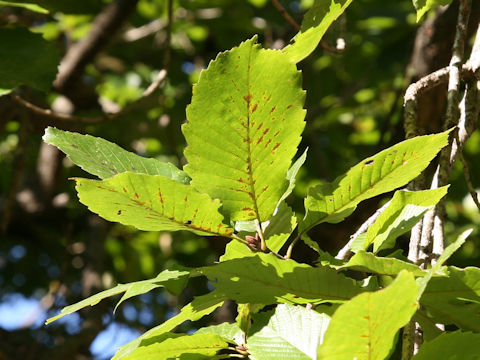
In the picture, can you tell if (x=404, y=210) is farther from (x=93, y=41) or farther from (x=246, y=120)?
(x=93, y=41)

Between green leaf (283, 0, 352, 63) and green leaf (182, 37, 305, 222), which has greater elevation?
green leaf (283, 0, 352, 63)

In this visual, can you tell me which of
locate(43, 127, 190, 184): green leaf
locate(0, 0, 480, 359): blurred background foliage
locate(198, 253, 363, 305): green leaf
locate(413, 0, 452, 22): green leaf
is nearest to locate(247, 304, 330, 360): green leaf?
locate(198, 253, 363, 305): green leaf

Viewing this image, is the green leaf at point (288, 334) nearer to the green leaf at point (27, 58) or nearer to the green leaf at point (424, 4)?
the green leaf at point (424, 4)

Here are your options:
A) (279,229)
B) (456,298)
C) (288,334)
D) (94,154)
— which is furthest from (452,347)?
(94,154)

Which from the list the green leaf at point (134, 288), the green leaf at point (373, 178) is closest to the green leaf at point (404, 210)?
the green leaf at point (373, 178)

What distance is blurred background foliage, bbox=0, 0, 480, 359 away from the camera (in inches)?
100.0

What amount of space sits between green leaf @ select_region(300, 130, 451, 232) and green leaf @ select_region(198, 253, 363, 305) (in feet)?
0.38

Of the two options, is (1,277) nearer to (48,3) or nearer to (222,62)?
(48,3)

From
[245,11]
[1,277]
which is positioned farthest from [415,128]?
[1,277]

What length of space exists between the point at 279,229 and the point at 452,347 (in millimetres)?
266

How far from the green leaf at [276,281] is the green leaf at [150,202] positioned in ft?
0.23

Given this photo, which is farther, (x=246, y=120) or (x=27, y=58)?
(x=27, y=58)

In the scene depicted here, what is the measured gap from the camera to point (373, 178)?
0.73 m

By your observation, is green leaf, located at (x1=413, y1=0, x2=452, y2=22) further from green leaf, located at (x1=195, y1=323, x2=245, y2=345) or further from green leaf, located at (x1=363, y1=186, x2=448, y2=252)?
green leaf, located at (x1=195, y1=323, x2=245, y2=345)
